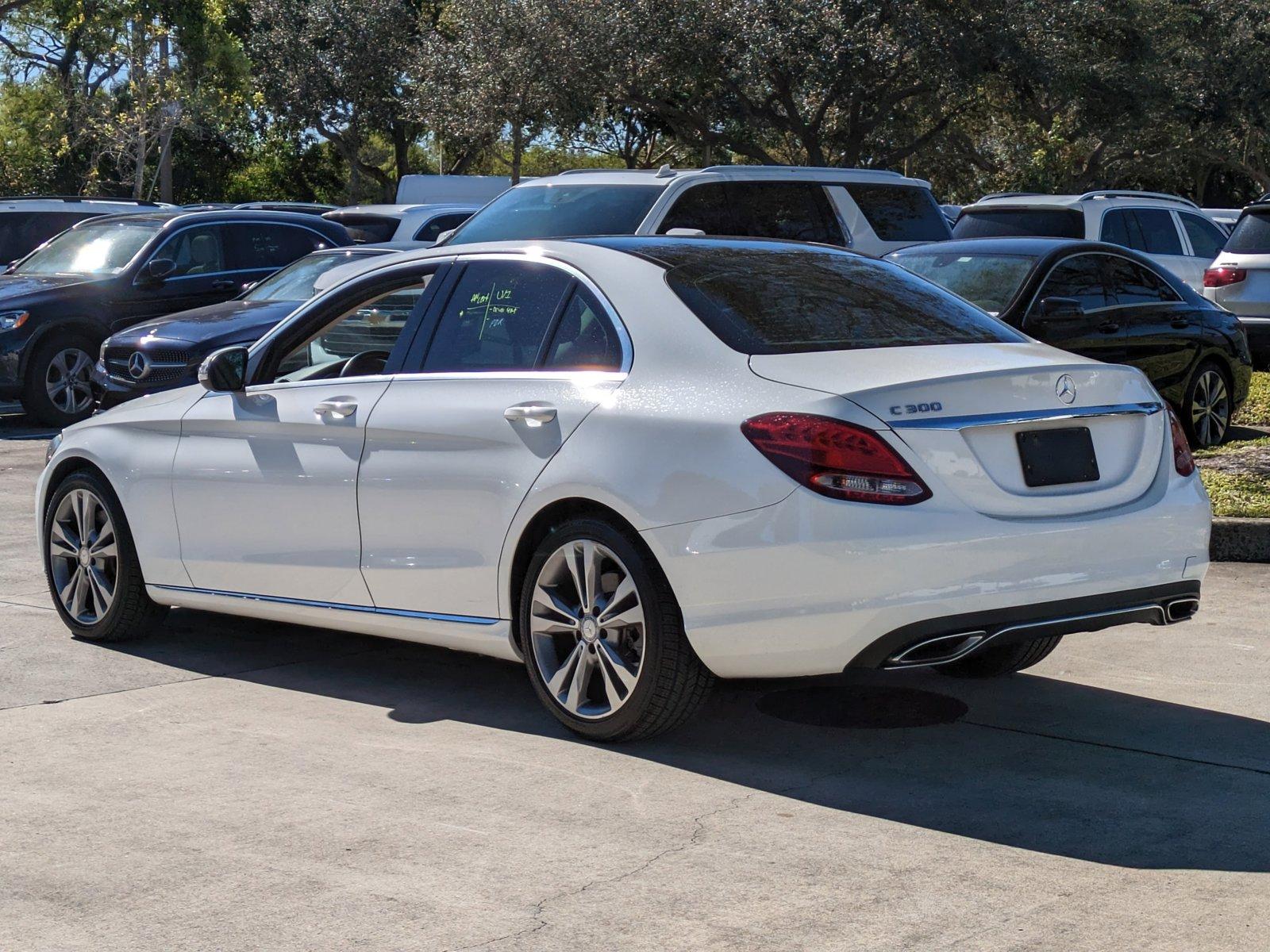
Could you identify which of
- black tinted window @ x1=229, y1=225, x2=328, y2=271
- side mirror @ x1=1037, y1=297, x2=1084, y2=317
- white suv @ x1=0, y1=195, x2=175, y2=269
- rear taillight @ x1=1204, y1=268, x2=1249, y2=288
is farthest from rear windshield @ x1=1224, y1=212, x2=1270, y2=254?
white suv @ x1=0, y1=195, x2=175, y2=269

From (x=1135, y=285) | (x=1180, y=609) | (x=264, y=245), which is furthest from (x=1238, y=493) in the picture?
(x=264, y=245)

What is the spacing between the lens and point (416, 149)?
70.2 meters

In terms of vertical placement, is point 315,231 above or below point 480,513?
above

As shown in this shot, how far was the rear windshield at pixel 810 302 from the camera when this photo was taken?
5410mm

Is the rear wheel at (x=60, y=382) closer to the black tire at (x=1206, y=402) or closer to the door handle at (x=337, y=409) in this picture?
the black tire at (x=1206, y=402)

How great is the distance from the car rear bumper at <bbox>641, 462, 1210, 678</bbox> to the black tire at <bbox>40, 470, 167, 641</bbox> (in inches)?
109

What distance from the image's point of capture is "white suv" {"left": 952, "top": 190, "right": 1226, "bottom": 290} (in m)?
15.7

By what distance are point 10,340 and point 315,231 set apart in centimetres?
303

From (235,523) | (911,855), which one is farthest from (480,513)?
(911,855)

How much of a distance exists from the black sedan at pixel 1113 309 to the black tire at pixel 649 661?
18.5 feet

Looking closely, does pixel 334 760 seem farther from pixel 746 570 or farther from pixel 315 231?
pixel 315 231

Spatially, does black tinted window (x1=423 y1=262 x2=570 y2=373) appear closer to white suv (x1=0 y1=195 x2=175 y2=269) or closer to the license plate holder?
the license plate holder

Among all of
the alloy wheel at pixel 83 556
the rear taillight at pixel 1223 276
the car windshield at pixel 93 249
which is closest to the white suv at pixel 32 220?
the car windshield at pixel 93 249

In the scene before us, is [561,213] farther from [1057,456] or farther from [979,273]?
[1057,456]
